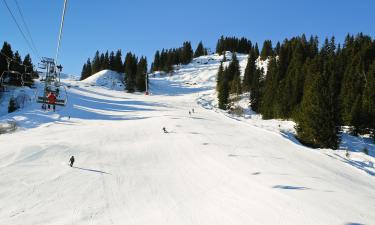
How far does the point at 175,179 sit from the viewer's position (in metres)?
25.9

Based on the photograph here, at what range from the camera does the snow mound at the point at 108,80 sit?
121 m

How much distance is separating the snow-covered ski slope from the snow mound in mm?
72487

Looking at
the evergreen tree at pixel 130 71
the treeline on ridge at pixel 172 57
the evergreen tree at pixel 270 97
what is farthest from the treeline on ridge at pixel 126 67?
the evergreen tree at pixel 270 97

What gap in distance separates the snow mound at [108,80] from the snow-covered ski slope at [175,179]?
72.5 m

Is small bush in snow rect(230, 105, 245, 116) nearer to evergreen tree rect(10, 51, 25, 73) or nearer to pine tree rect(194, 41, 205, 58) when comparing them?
evergreen tree rect(10, 51, 25, 73)

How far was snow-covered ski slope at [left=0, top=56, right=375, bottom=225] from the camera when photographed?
17.7m

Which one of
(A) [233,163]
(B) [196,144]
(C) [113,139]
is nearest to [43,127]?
(C) [113,139]

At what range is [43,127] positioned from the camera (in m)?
49.4

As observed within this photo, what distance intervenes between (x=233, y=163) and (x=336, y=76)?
5853 centimetres

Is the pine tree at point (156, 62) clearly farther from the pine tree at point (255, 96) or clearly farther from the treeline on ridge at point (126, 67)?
the pine tree at point (255, 96)

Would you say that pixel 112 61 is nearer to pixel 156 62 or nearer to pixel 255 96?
pixel 156 62

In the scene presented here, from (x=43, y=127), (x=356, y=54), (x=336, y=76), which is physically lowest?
(x=43, y=127)

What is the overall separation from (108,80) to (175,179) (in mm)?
105560

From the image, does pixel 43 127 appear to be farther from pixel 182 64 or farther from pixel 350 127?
pixel 182 64
